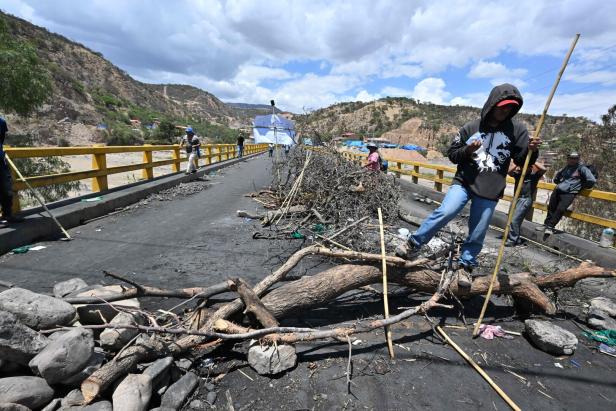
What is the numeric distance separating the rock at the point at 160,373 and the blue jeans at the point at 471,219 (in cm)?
244

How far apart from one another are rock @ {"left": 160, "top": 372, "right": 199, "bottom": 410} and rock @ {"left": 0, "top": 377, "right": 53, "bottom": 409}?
0.64 metres

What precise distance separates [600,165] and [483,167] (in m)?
10.6

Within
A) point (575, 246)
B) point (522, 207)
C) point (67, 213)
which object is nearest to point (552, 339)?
point (575, 246)

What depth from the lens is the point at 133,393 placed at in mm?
2084

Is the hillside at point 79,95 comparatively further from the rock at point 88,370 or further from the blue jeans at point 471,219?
the blue jeans at point 471,219

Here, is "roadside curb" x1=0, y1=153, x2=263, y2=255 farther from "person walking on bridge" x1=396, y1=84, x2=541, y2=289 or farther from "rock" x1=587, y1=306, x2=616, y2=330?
"rock" x1=587, y1=306, x2=616, y2=330

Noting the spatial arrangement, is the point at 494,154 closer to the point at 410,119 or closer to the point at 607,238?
the point at 607,238

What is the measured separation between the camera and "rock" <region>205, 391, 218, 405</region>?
2270mm

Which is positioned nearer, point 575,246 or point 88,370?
point 88,370

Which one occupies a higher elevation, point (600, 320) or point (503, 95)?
point (503, 95)

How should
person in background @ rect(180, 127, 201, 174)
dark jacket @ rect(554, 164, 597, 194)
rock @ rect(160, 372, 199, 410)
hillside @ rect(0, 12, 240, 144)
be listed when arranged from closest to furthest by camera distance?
1. rock @ rect(160, 372, 199, 410)
2. dark jacket @ rect(554, 164, 597, 194)
3. person in background @ rect(180, 127, 201, 174)
4. hillside @ rect(0, 12, 240, 144)

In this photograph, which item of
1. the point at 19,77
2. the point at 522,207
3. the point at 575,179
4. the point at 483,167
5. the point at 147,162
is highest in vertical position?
the point at 19,77

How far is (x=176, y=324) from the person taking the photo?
2746mm

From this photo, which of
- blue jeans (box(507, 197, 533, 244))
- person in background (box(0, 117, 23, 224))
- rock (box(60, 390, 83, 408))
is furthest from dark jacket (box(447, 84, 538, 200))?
person in background (box(0, 117, 23, 224))
